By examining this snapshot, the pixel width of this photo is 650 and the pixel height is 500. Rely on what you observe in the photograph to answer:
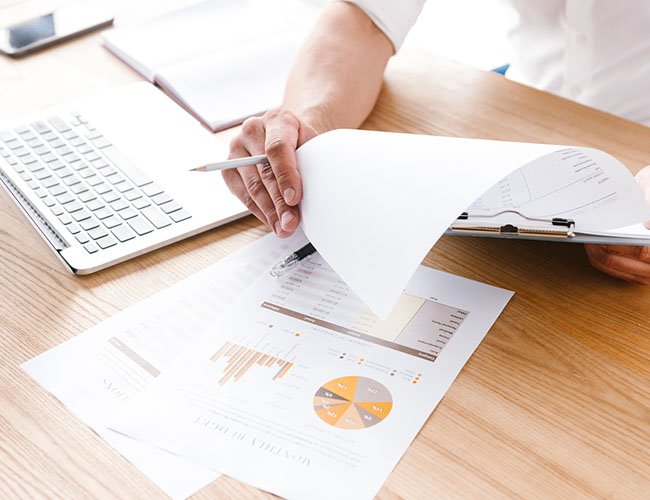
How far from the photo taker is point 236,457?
663 mm

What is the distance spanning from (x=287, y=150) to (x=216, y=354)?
→ 0.24 meters

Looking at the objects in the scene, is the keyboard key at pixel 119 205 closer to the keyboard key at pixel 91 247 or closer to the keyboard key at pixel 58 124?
the keyboard key at pixel 91 247

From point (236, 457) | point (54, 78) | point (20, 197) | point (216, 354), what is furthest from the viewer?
point (54, 78)

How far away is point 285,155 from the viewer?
2.86ft

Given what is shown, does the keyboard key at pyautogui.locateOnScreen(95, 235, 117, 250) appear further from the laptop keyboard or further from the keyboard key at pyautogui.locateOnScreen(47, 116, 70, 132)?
the keyboard key at pyautogui.locateOnScreen(47, 116, 70, 132)

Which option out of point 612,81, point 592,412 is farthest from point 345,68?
point 592,412

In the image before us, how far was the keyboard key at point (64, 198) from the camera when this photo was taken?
0.98 m

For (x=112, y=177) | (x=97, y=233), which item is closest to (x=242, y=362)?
(x=97, y=233)

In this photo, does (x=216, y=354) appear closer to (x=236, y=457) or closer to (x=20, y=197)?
(x=236, y=457)

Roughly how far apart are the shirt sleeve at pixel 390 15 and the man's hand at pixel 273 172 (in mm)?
332

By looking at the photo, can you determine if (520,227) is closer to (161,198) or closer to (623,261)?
(623,261)

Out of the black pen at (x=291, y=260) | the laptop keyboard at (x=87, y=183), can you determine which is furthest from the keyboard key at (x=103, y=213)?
the black pen at (x=291, y=260)

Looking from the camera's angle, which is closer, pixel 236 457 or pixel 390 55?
pixel 236 457

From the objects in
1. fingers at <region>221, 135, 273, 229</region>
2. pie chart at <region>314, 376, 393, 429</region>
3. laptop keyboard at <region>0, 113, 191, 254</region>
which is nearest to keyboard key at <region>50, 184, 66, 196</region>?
laptop keyboard at <region>0, 113, 191, 254</region>
